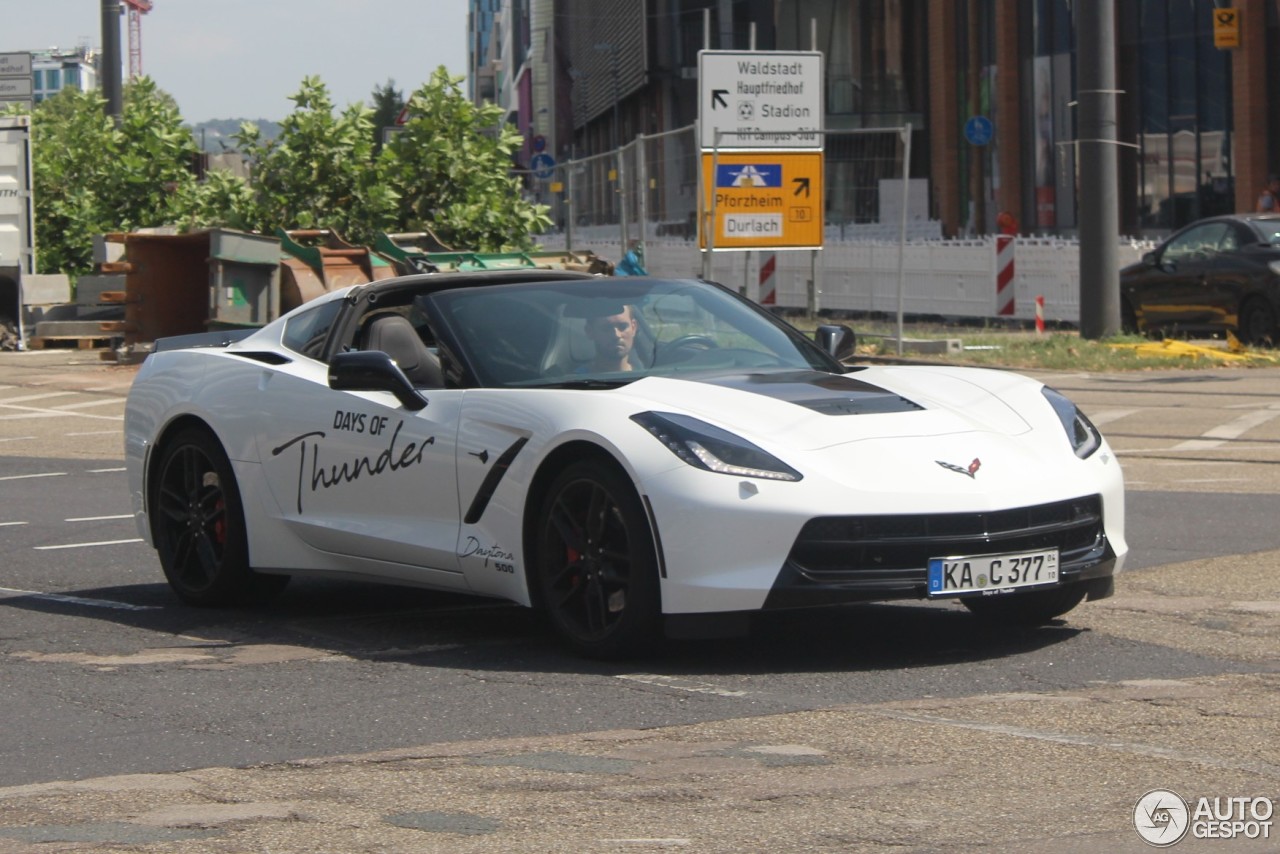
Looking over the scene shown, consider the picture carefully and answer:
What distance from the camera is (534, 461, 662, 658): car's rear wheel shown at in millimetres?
6047

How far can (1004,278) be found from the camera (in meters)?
27.7

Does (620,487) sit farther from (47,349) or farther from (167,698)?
(47,349)

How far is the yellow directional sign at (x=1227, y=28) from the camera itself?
3650 cm

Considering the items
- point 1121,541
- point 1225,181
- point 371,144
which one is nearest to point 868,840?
point 1121,541

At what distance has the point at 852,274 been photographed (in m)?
30.6

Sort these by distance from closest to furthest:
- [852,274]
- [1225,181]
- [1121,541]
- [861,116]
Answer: [1121,541] < [852,274] < [1225,181] < [861,116]

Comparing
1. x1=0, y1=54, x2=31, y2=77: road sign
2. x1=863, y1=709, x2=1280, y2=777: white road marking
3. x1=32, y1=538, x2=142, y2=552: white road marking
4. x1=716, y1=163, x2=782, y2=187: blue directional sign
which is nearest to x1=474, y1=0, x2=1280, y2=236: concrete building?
x1=716, y1=163, x2=782, y2=187: blue directional sign

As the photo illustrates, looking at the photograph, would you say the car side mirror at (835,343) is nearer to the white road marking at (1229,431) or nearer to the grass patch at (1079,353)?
the white road marking at (1229,431)

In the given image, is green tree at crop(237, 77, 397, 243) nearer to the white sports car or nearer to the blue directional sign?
the blue directional sign

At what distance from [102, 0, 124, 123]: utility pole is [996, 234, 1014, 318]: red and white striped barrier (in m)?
13.0

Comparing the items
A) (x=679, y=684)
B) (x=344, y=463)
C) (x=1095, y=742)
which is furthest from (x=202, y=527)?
(x=1095, y=742)

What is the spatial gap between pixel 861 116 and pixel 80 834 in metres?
46.1

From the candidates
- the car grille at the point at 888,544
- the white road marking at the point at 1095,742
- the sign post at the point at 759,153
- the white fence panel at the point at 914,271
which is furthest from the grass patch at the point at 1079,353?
the white road marking at the point at 1095,742

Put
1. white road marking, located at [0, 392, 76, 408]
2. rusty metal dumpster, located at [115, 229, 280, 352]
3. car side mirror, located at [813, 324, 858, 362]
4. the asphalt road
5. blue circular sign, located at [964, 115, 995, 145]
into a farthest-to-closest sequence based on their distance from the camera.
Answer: blue circular sign, located at [964, 115, 995, 145], rusty metal dumpster, located at [115, 229, 280, 352], white road marking, located at [0, 392, 76, 408], car side mirror, located at [813, 324, 858, 362], the asphalt road
